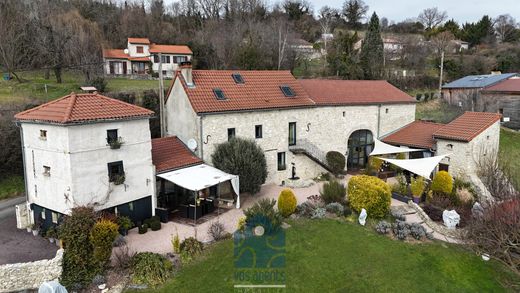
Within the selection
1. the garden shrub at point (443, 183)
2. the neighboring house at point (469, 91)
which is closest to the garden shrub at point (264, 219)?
the garden shrub at point (443, 183)

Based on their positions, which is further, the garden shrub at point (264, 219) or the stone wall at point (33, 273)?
the garden shrub at point (264, 219)

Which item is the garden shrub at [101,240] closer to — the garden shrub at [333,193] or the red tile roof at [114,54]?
the garden shrub at [333,193]

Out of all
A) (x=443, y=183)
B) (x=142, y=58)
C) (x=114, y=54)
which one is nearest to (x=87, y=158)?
(x=443, y=183)

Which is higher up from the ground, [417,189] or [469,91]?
[469,91]

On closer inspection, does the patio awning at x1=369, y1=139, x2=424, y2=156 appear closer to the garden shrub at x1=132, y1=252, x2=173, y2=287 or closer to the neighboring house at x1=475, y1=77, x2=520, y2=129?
the neighboring house at x1=475, y1=77, x2=520, y2=129

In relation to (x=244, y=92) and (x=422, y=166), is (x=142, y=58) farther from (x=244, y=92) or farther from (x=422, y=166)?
(x=422, y=166)

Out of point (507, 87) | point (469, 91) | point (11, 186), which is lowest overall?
point (11, 186)

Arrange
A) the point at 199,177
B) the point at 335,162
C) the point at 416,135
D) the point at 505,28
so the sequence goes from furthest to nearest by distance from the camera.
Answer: the point at 505,28 → the point at 416,135 → the point at 335,162 → the point at 199,177
